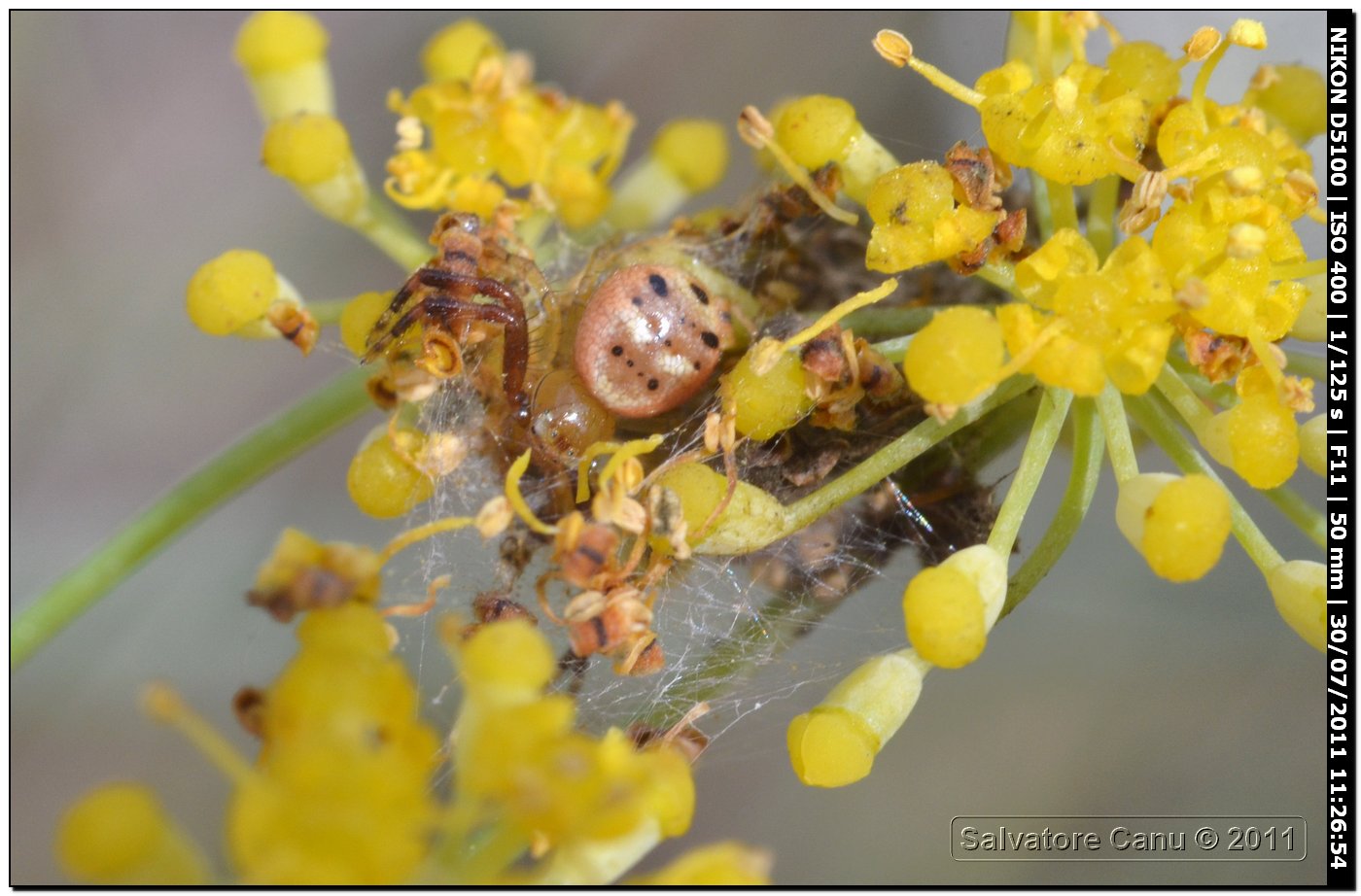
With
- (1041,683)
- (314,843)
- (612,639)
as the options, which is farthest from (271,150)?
(1041,683)

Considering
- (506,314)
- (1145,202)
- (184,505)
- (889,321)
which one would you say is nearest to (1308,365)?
(1145,202)

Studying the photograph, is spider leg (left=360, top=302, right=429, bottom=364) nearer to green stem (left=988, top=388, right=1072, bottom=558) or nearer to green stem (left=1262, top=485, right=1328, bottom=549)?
green stem (left=988, top=388, right=1072, bottom=558)

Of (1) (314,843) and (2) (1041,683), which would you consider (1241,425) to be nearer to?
(1) (314,843)

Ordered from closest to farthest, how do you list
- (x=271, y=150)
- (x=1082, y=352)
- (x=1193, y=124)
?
1. (x=1082, y=352)
2. (x=1193, y=124)
3. (x=271, y=150)

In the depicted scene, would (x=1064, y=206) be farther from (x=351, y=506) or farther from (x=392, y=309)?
(x=351, y=506)

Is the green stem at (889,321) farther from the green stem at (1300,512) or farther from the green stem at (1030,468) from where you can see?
the green stem at (1300,512)

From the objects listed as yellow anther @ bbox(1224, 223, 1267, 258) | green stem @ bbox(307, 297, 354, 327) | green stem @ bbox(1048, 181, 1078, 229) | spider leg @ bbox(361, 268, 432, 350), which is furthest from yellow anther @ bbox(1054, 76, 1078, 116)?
green stem @ bbox(307, 297, 354, 327)
